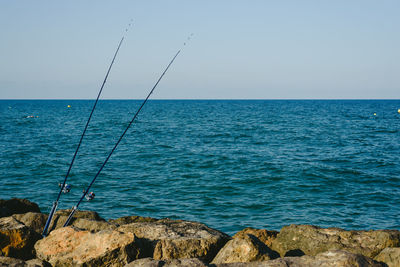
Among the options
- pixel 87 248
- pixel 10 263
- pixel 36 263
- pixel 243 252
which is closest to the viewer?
pixel 10 263

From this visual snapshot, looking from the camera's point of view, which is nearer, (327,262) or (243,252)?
(327,262)

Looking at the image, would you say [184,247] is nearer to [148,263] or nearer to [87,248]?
[148,263]

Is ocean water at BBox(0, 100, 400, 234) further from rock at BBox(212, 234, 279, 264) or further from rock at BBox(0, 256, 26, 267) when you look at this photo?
rock at BBox(0, 256, 26, 267)

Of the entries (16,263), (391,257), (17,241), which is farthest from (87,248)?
(391,257)

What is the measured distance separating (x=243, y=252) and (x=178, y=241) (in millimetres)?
904

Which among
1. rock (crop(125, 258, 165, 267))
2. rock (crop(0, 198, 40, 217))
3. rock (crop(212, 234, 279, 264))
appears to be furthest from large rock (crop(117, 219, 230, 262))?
rock (crop(0, 198, 40, 217))

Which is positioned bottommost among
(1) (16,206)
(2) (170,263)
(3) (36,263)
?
(1) (16,206)

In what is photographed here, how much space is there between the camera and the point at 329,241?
545 centimetres

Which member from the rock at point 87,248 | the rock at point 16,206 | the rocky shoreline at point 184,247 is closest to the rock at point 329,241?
the rocky shoreline at point 184,247

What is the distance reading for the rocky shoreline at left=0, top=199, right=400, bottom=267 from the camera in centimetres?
419

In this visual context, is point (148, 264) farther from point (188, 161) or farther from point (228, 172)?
point (188, 161)

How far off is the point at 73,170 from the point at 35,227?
395 inches

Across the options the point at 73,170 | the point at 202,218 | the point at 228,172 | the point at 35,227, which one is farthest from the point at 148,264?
the point at 73,170

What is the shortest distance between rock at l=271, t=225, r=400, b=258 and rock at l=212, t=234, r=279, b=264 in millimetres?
978
